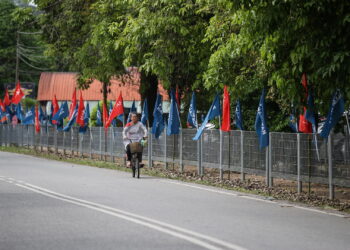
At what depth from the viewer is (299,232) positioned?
34.2 ft

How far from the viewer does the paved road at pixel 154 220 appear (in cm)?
939

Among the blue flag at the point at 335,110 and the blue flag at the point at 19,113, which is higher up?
the blue flag at the point at 19,113

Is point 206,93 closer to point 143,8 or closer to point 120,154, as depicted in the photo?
point 120,154

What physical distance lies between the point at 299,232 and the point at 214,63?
29.6 ft

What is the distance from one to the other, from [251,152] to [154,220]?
883 cm

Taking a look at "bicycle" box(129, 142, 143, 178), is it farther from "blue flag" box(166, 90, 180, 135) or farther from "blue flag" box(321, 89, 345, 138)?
"blue flag" box(321, 89, 345, 138)

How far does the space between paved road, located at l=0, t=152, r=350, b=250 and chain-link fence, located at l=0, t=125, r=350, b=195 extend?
1.78 metres

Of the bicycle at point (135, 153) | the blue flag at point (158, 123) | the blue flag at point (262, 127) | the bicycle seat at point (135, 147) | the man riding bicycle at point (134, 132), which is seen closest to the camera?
the blue flag at point (262, 127)

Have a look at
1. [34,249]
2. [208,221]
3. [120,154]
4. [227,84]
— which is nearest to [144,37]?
[227,84]

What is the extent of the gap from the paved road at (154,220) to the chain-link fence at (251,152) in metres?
1.78

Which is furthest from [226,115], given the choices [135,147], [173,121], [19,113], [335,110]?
[19,113]

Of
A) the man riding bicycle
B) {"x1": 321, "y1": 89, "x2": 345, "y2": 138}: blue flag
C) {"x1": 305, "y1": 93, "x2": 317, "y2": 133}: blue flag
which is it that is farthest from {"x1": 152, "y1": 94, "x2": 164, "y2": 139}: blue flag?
{"x1": 321, "y1": 89, "x2": 345, "y2": 138}: blue flag

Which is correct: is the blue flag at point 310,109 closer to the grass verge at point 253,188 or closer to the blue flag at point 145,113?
the grass verge at point 253,188

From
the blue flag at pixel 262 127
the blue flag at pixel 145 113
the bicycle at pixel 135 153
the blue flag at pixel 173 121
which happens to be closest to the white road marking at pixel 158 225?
the blue flag at pixel 262 127
